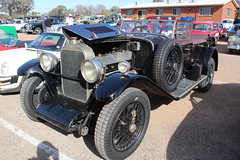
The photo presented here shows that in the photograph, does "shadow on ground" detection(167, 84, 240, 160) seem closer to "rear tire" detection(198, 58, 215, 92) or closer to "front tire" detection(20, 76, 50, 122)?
"rear tire" detection(198, 58, 215, 92)

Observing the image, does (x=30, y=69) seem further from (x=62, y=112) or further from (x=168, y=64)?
(x=168, y=64)

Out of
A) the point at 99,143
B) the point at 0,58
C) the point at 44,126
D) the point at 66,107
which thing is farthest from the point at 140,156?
the point at 0,58

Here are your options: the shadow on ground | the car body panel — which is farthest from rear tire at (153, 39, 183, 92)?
the car body panel

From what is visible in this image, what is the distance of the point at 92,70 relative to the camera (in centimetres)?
242

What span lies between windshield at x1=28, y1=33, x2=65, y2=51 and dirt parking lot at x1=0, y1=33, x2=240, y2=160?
5.30 ft

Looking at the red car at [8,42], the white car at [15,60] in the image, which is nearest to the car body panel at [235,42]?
the white car at [15,60]

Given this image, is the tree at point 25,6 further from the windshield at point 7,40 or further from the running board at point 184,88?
the running board at point 184,88

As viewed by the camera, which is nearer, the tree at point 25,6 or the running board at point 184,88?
the running board at point 184,88

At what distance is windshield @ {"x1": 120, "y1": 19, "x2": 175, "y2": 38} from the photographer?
3883mm

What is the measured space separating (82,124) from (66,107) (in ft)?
1.19

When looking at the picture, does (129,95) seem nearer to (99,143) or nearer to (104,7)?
(99,143)

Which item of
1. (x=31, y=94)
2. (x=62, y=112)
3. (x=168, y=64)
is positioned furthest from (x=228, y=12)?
(x=62, y=112)

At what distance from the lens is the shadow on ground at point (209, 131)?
267cm

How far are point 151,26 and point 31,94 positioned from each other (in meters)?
2.70
